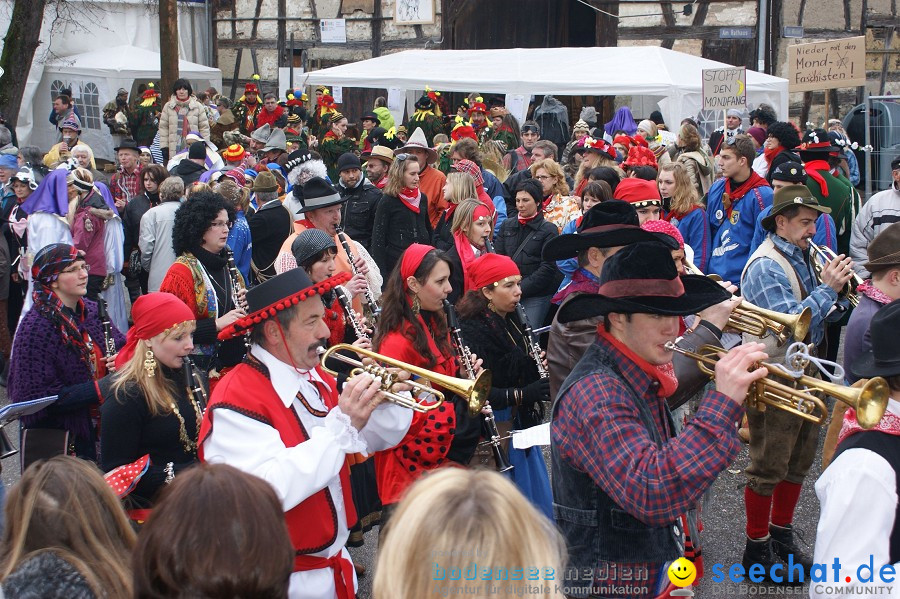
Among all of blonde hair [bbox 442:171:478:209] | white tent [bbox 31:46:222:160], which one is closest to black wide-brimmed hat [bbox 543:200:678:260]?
blonde hair [bbox 442:171:478:209]

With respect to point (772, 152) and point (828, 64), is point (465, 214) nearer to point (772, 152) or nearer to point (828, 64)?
point (772, 152)

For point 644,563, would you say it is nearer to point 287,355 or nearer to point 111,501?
point 287,355

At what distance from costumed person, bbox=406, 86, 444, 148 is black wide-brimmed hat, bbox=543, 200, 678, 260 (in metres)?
11.2

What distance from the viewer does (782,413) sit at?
4.74 metres

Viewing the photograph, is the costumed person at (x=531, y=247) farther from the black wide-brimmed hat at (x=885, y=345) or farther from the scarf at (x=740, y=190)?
the black wide-brimmed hat at (x=885, y=345)

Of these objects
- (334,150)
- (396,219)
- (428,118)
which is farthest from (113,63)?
(396,219)

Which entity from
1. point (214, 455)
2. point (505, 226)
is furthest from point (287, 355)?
point (505, 226)

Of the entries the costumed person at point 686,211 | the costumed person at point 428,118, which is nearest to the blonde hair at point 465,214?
the costumed person at point 686,211

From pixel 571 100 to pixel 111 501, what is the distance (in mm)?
21299

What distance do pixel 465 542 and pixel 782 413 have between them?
11.0 feet

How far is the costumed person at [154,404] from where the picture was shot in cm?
387

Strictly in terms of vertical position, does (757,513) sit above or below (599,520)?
below

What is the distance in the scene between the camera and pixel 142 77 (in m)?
21.0

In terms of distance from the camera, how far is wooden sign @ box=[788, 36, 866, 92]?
39.7 feet
